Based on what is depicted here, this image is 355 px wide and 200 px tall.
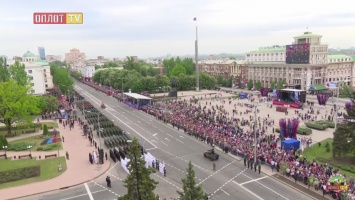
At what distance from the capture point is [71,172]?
32500mm

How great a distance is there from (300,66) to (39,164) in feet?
284

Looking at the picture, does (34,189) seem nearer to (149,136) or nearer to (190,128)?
(149,136)

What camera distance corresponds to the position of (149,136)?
4709 cm

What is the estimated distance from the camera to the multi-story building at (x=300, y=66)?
97.5m

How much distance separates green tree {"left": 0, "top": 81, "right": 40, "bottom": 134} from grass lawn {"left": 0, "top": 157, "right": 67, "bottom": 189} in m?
11.7

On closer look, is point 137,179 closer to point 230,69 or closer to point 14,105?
point 14,105

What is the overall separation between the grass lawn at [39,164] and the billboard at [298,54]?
79.3m

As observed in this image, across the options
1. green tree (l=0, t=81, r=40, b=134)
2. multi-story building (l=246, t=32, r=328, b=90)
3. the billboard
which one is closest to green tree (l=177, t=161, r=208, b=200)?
green tree (l=0, t=81, r=40, b=134)

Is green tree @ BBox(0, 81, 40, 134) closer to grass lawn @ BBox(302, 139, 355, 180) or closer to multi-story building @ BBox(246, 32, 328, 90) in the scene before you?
grass lawn @ BBox(302, 139, 355, 180)

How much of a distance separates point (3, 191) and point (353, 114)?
36.6m

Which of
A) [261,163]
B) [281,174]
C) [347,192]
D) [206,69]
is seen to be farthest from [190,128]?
[206,69]

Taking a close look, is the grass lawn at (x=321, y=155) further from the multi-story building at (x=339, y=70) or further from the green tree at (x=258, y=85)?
the multi-story building at (x=339, y=70)

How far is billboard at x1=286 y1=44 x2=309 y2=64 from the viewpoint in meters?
90.9

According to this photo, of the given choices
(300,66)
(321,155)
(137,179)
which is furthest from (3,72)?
(300,66)
